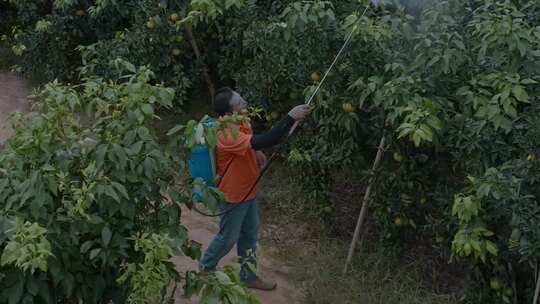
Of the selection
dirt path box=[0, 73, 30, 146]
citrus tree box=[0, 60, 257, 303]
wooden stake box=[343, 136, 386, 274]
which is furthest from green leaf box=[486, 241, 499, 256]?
dirt path box=[0, 73, 30, 146]

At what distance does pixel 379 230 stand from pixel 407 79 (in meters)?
1.69

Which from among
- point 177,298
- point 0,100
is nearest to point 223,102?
point 177,298

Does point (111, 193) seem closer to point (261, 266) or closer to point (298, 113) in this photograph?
point (298, 113)

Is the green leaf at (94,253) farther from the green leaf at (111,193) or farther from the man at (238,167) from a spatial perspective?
the man at (238,167)

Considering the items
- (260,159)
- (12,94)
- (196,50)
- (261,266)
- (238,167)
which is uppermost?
(238,167)

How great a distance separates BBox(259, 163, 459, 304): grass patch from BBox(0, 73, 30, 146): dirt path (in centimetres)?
335

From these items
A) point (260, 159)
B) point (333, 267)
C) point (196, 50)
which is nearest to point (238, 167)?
point (260, 159)

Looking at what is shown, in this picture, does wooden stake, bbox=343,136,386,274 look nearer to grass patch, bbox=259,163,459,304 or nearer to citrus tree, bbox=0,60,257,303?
grass patch, bbox=259,163,459,304

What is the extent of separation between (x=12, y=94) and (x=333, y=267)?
4862mm

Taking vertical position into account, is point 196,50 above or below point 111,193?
below

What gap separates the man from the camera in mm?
4414

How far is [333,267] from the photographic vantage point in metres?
5.43

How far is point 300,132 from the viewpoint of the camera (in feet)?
18.8

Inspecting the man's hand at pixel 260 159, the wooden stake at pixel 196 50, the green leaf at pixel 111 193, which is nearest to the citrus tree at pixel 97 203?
the green leaf at pixel 111 193
